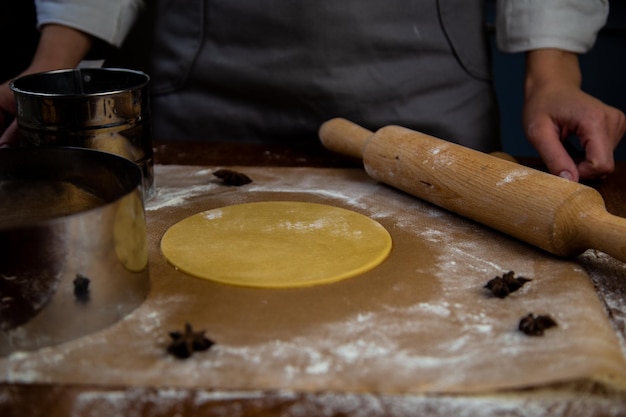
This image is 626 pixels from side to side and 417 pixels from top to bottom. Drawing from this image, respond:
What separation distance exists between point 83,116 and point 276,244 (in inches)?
14.8

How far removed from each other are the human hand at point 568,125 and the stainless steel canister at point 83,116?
77cm

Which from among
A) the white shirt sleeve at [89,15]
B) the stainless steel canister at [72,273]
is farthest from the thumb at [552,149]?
the white shirt sleeve at [89,15]

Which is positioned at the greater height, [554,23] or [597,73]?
[554,23]

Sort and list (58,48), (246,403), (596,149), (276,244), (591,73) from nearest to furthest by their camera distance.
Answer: (246,403) < (276,244) < (596,149) < (58,48) < (591,73)

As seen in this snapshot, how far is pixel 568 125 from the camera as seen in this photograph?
139cm

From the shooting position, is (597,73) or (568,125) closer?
(568,125)

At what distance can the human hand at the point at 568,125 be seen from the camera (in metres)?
1.33

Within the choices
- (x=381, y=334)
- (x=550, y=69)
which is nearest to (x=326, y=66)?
(x=550, y=69)

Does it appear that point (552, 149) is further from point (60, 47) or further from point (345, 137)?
point (60, 47)

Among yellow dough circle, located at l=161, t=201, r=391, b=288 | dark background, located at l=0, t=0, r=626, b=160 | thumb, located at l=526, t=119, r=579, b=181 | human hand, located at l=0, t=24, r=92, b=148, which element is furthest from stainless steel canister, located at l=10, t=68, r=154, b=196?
dark background, located at l=0, t=0, r=626, b=160

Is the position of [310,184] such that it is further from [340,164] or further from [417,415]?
[417,415]

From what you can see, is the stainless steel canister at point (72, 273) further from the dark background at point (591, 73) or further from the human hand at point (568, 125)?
the dark background at point (591, 73)

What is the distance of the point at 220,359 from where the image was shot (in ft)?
2.45

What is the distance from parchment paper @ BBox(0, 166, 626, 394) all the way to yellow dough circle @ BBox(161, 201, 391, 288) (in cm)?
2
